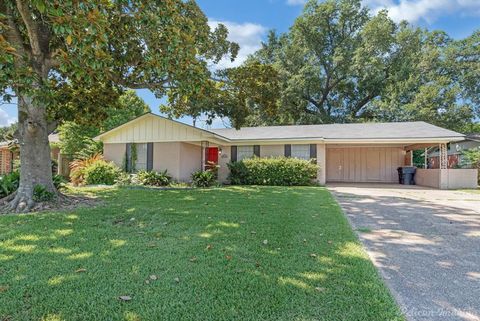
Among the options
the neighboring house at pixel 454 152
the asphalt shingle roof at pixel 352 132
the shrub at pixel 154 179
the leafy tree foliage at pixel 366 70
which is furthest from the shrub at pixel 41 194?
the neighboring house at pixel 454 152

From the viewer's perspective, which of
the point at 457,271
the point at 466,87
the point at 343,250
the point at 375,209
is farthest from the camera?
the point at 466,87

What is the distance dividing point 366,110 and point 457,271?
2653 cm

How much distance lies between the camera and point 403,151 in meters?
17.9

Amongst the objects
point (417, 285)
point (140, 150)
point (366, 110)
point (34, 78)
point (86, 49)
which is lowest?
point (417, 285)

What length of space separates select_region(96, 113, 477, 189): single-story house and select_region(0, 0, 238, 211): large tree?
5.15m

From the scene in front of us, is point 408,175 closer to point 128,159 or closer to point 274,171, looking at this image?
point 274,171

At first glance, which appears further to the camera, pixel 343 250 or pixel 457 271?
pixel 343 250

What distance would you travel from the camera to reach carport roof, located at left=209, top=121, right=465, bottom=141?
14.5m

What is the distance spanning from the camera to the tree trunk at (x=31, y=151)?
7324 millimetres

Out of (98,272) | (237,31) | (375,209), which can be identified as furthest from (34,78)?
(237,31)

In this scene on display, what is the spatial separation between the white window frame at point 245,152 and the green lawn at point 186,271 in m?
10.5

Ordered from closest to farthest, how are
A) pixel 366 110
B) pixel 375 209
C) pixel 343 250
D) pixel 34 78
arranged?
pixel 343 250
pixel 34 78
pixel 375 209
pixel 366 110

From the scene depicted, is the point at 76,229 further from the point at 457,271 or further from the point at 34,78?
the point at 457,271

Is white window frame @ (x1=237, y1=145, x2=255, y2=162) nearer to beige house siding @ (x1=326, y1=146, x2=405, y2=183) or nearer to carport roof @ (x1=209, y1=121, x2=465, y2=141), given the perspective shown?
carport roof @ (x1=209, y1=121, x2=465, y2=141)
